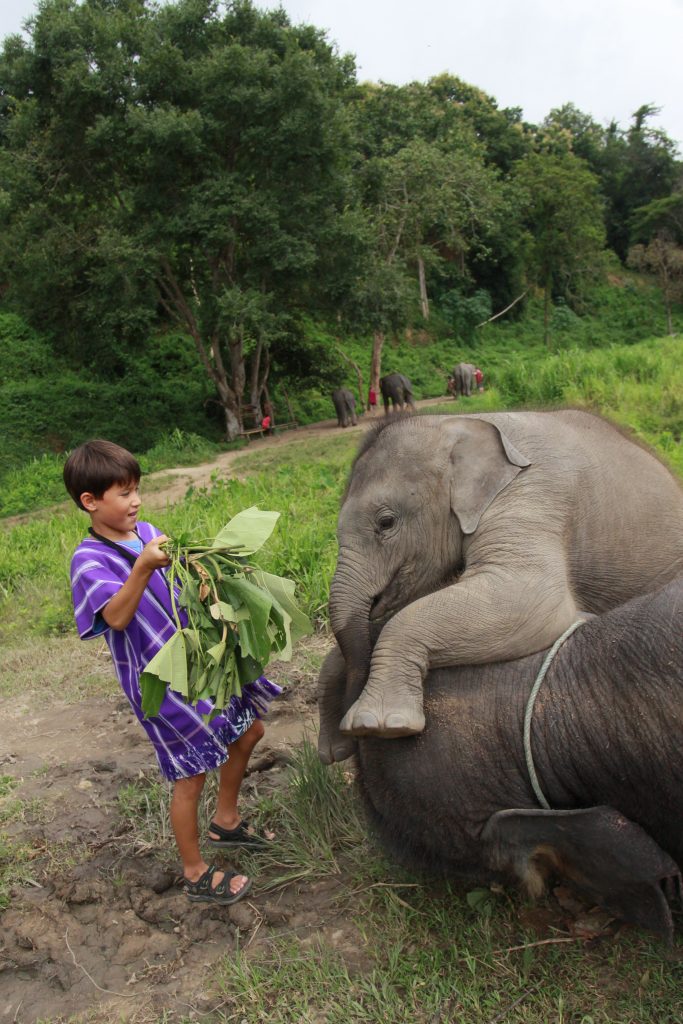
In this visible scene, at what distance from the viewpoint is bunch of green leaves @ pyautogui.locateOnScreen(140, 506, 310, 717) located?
9.03 feet

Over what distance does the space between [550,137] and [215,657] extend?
4789 centimetres

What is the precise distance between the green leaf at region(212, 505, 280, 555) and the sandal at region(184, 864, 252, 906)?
1164mm

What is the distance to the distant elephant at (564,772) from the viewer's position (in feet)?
6.92

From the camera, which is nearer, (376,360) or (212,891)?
(212,891)

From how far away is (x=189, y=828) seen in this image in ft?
9.77

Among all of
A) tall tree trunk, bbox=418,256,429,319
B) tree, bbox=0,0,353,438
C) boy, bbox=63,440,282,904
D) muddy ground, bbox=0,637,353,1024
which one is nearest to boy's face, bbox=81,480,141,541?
boy, bbox=63,440,282,904

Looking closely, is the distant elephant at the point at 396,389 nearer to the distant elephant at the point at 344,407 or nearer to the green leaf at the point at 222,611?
the distant elephant at the point at 344,407

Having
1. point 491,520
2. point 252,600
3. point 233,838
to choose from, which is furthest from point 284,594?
point 233,838

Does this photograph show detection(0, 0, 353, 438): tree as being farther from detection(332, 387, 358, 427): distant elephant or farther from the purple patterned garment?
the purple patterned garment

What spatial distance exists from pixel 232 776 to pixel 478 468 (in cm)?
151

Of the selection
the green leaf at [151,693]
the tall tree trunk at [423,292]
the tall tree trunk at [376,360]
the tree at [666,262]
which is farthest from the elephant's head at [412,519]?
the tree at [666,262]

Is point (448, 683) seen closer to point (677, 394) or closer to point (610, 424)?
A: point (610, 424)

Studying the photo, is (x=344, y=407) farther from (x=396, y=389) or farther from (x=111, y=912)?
(x=111, y=912)

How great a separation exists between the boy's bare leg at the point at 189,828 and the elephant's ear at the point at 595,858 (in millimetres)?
1131
